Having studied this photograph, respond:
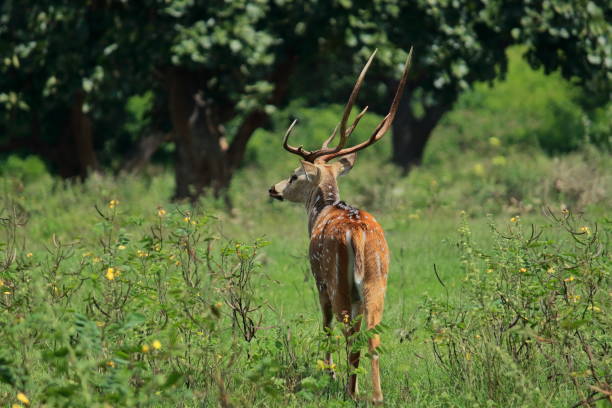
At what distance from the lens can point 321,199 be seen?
788 cm

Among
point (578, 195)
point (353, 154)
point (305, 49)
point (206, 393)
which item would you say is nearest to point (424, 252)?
point (353, 154)

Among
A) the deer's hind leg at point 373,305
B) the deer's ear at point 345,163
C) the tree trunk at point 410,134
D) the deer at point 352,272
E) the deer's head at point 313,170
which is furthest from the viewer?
the tree trunk at point 410,134

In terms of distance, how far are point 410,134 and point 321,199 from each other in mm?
13965

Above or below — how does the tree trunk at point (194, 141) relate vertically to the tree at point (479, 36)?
below

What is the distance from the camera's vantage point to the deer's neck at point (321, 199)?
25.6 feet

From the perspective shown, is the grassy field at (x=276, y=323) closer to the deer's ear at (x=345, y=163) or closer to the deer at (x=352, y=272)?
the deer at (x=352, y=272)

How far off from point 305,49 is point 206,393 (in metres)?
9.57

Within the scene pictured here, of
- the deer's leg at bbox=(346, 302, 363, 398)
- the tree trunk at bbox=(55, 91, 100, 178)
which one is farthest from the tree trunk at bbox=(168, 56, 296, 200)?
the deer's leg at bbox=(346, 302, 363, 398)

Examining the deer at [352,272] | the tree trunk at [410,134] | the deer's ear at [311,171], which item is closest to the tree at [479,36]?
the deer's ear at [311,171]

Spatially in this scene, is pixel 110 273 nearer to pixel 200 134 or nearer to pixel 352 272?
pixel 352 272

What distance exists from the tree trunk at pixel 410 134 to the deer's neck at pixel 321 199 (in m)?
13.5

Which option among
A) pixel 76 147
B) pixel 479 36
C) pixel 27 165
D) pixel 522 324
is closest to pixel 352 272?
pixel 522 324

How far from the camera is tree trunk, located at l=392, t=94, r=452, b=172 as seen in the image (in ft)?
70.3

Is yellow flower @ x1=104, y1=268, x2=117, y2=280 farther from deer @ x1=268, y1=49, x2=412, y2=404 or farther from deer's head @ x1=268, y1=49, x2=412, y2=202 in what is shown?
deer's head @ x1=268, y1=49, x2=412, y2=202
